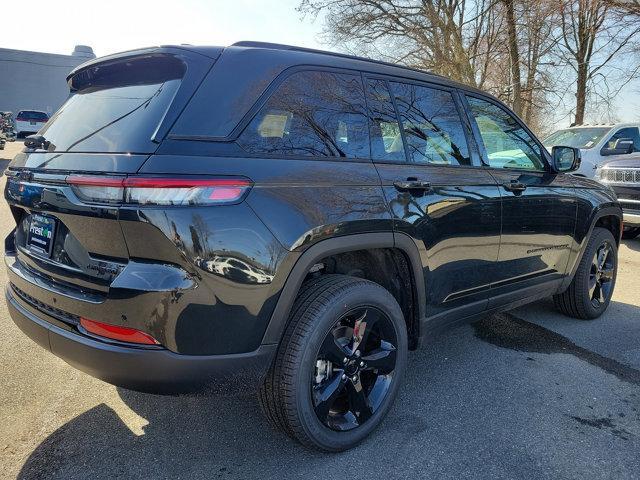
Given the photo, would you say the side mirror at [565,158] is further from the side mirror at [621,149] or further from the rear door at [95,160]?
the side mirror at [621,149]

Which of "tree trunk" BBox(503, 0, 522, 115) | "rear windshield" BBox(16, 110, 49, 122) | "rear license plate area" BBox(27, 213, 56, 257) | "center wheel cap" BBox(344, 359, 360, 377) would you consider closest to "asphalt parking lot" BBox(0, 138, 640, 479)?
"center wheel cap" BBox(344, 359, 360, 377)

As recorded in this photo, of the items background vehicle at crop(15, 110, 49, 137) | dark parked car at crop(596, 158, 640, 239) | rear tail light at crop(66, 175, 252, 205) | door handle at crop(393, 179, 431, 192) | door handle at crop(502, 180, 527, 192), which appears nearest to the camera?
rear tail light at crop(66, 175, 252, 205)

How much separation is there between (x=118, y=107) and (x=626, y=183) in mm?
7505

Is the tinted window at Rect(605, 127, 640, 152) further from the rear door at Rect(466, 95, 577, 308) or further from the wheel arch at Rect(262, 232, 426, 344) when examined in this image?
the wheel arch at Rect(262, 232, 426, 344)

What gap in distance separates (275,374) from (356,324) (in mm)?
496

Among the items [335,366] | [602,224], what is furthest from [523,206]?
[335,366]

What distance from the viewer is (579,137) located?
30.8 ft

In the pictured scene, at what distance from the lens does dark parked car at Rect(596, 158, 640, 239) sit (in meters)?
7.26

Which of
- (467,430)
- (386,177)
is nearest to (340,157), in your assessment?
(386,177)

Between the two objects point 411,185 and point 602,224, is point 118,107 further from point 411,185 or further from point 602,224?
point 602,224

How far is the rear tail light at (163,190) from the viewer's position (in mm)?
1888

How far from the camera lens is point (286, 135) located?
7.44 feet

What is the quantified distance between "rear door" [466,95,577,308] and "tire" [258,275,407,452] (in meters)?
1.10

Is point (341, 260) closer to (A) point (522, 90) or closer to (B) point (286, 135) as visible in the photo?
(B) point (286, 135)
